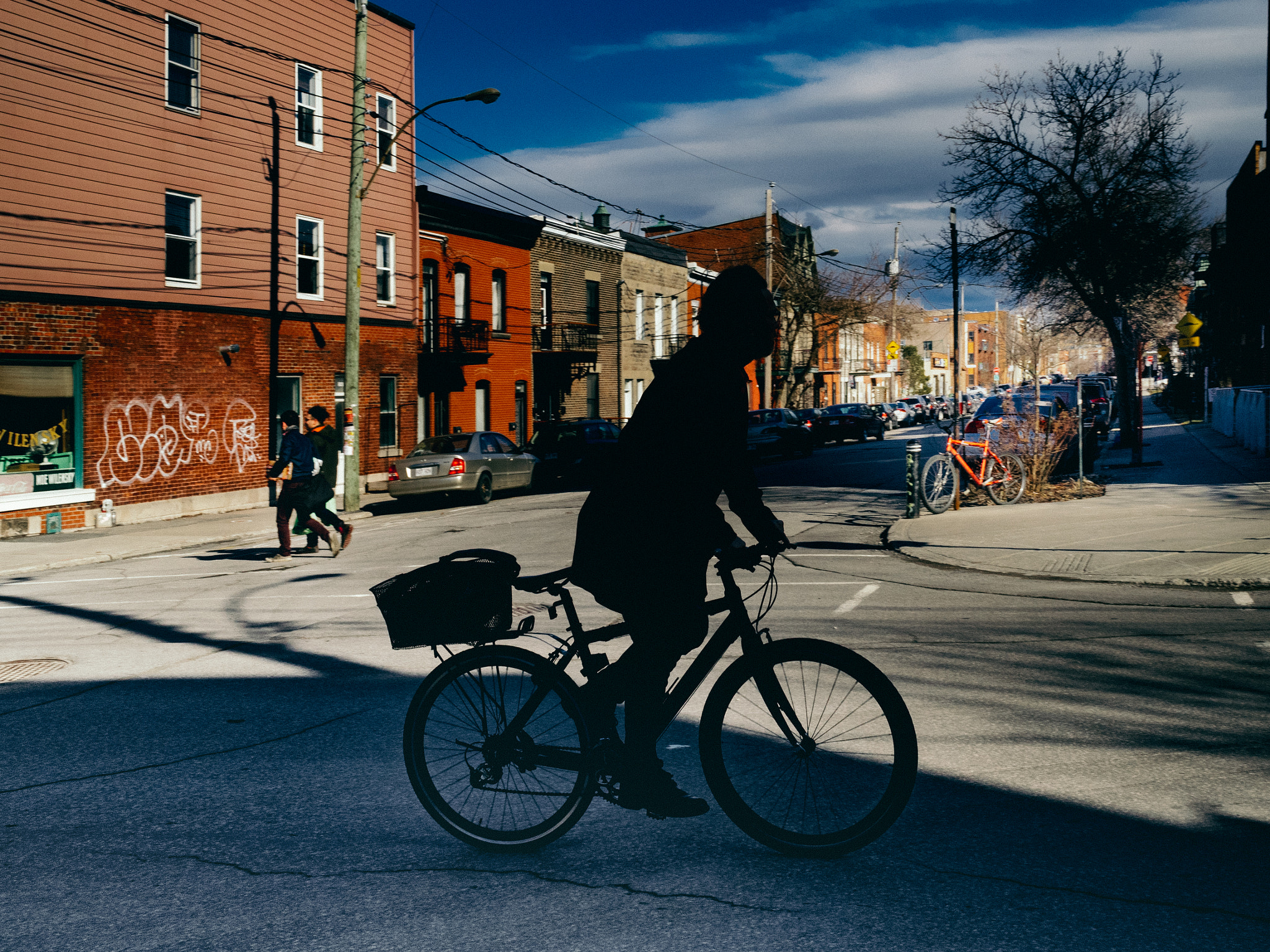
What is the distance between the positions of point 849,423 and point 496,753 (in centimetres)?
4301

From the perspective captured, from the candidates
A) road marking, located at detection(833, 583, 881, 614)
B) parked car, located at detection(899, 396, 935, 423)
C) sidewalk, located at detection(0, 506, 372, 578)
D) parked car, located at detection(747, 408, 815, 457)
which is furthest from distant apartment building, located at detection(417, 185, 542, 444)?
parked car, located at detection(899, 396, 935, 423)

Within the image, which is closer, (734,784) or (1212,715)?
(734,784)

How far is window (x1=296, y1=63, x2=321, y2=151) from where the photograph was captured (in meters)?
23.9

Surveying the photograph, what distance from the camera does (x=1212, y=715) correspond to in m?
5.57

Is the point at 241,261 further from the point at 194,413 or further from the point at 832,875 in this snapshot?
the point at 832,875

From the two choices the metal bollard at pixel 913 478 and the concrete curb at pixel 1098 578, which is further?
the metal bollard at pixel 913 478

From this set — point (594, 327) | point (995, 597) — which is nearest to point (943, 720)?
point (995, 597)

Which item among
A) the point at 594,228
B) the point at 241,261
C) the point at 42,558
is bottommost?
the point at 42,558

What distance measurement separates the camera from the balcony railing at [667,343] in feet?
147

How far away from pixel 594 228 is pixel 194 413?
2123 cm

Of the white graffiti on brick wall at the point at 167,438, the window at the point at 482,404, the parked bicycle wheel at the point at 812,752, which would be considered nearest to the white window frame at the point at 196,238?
the white graffiti on brick wall at the point at 167,438

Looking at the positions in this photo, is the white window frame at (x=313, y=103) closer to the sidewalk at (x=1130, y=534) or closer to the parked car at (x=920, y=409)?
the sidewalk at (x=1130, y=534)

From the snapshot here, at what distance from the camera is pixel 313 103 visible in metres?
24.3

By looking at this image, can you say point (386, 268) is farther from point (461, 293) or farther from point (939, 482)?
point (939, 482)
